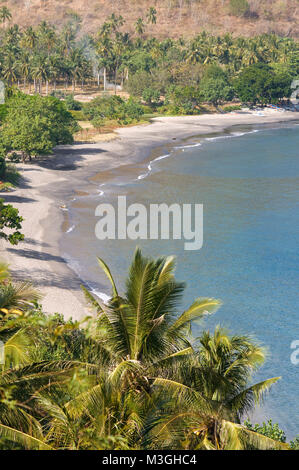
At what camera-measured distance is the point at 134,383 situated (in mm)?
13023

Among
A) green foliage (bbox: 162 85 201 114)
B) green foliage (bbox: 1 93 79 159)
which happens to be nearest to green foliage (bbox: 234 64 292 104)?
green foliage (bbox: 162 85 201 114)

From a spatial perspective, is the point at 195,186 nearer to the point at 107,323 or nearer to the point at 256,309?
the point at 256,309

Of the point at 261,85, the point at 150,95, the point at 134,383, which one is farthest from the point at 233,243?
the point at 261,85

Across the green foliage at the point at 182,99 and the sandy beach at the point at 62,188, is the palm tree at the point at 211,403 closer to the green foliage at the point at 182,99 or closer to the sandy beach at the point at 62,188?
the sandy beach at the point at 62,188

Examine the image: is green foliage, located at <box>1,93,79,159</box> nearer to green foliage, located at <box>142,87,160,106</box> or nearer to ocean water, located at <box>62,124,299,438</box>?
ocean water, located at <box>62,124,299,438</box>

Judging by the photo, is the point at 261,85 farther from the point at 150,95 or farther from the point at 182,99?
the point at 150,95

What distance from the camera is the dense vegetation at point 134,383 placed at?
11.4 metres

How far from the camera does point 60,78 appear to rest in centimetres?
16600

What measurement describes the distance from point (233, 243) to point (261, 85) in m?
103

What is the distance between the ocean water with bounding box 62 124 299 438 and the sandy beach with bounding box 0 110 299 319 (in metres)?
1.70

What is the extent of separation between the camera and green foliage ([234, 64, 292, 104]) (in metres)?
145

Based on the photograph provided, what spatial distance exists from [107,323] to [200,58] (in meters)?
157

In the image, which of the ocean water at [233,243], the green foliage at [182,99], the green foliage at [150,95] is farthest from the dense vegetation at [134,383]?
the green foliage at [150,95]
